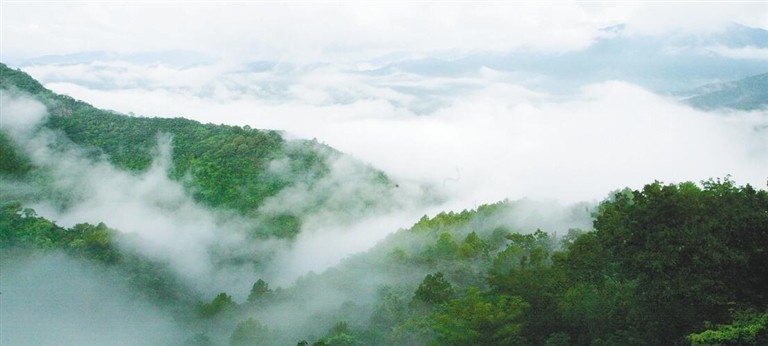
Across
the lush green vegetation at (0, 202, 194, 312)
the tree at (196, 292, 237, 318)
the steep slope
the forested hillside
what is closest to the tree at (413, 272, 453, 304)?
the forested hillside

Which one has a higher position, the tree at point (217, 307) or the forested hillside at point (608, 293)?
the forested hillside at point (608, 293)

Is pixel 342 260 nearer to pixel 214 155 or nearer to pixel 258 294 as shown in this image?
pixel 258 294

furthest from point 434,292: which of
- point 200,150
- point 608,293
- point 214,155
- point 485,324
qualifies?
point 200,150

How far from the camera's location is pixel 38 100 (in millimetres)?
82562

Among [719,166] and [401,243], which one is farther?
[719,166]

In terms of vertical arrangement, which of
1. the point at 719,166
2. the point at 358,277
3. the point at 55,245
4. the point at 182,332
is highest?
the point at 719,166

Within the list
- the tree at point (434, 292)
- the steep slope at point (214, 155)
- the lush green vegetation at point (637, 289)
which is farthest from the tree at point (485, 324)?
the steep slope at point (214, 155)

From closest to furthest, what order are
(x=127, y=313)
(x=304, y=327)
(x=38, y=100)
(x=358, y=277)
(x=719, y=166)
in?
(x=304, y=327) < (x=358, y=277) < (x=127, y=313) < (x=38, y=100) < (x=719, y=166)

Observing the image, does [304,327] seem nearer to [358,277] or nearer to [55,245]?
[358,277]

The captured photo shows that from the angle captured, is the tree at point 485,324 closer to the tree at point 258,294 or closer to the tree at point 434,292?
the tree at point 434,292

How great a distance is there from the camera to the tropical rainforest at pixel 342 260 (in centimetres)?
1736

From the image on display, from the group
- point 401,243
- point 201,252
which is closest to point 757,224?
point 401,243

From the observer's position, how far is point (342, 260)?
191 ft

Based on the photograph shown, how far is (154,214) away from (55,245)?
2768cm
